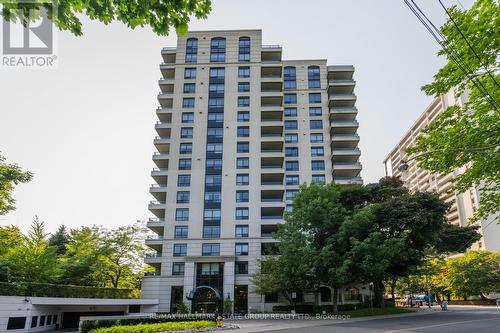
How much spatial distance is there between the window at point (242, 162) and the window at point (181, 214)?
9707mm

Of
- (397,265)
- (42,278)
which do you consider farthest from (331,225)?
(42,278)

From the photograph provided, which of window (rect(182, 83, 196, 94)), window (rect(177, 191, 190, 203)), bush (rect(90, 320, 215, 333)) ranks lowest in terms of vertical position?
bush (rect(90, 320, 215, 333))

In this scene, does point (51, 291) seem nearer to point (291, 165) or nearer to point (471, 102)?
point (471, 102)

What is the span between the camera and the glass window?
152 ft

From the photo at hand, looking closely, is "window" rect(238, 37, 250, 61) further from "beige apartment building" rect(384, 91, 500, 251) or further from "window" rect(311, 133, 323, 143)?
"beige apartment building" rect(384, 91, 500, 251)

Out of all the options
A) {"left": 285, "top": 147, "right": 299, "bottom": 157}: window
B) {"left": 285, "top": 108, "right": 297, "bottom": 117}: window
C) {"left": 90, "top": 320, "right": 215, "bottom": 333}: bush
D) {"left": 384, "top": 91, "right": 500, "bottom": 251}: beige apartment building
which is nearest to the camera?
{"left": 90, "top": 320, "right": 215, "bottom": 333}: bush

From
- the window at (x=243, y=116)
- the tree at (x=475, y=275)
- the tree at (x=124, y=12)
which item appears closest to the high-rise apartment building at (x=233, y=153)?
the window at (x=243, y=116)

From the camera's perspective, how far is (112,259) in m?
43.8

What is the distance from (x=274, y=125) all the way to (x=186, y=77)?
16340mm

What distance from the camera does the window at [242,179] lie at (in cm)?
4803

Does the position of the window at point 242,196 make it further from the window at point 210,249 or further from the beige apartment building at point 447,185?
the beige apartment building at point 447,185

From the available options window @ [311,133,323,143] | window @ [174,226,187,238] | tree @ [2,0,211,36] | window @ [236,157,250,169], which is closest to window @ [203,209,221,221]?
window @ [174,226,187,238]

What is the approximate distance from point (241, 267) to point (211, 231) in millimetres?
6272

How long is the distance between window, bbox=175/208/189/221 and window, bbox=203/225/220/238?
3.06 meters
